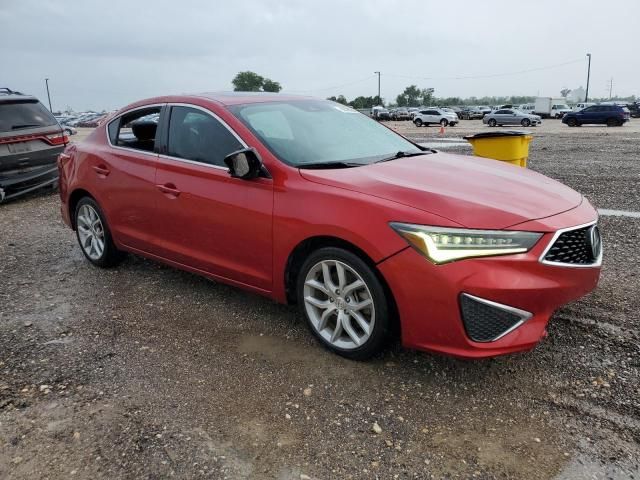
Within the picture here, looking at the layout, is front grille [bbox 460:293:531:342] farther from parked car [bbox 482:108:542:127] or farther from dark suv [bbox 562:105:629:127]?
parked car [bbox 482:108:542:127]

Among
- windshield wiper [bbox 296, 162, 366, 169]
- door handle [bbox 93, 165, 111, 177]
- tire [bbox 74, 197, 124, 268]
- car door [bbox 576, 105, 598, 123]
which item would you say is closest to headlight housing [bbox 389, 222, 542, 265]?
windshield wiper [bbox 296, 162, 366, 169]

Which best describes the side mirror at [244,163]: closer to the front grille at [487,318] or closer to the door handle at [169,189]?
the door handle at [169,189]

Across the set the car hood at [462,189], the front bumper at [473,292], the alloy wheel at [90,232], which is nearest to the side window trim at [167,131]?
the car hood at [462,189]

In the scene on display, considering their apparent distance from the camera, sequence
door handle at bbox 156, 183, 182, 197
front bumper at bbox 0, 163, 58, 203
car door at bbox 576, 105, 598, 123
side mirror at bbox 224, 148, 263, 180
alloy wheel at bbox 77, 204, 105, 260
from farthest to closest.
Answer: car door at bbox 576, 105, 598, 123
front bumper at bbox 0, 163, 58, 203
alloy wheel at bbox 77, 204, 105, 260
door handle at bbox 156, 183, 182, 197
side mirror at bbox 224, 148, 263, 180

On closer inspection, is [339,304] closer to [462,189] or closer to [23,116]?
[462,189]

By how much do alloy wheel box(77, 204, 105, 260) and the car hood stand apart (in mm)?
2656

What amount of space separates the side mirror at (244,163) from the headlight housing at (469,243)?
126 centimetres

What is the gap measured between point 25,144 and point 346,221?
307 inches

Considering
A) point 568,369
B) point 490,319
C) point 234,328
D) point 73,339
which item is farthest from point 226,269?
point 568,369

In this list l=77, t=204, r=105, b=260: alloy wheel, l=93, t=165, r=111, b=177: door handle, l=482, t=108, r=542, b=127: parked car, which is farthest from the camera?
l=482, t=108, r=542, b=127: parked car

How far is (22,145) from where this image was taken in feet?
28.8

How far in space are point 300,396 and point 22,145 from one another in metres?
7.88

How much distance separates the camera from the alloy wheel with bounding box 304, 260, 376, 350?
10.2ft

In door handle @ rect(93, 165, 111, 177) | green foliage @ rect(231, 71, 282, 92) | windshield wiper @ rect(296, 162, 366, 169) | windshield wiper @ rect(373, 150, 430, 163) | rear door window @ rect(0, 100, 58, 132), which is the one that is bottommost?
door handle @ rect(93, 165, 111, 177)
